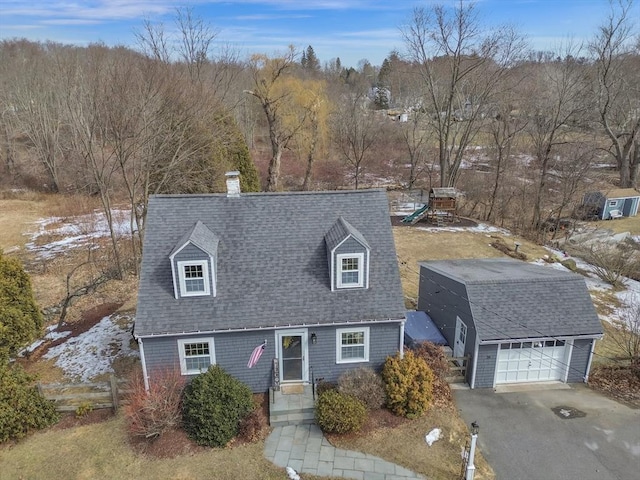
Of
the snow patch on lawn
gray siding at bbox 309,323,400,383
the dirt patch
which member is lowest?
the dirt patch

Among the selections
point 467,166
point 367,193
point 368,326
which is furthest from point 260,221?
point 467,166

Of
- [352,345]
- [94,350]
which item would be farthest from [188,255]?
[94,350]

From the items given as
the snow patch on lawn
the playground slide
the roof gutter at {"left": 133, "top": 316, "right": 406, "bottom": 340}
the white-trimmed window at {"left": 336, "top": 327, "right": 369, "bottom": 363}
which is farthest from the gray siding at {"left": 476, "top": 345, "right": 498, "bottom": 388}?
the playground slide

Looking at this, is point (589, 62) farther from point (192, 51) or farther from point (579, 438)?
point (579, 438)

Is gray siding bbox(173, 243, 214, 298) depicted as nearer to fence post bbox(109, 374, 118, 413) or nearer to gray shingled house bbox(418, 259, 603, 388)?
fence post bbox(109, 374, 118, 413)

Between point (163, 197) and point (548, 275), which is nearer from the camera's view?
Answer: point (163, 197)
